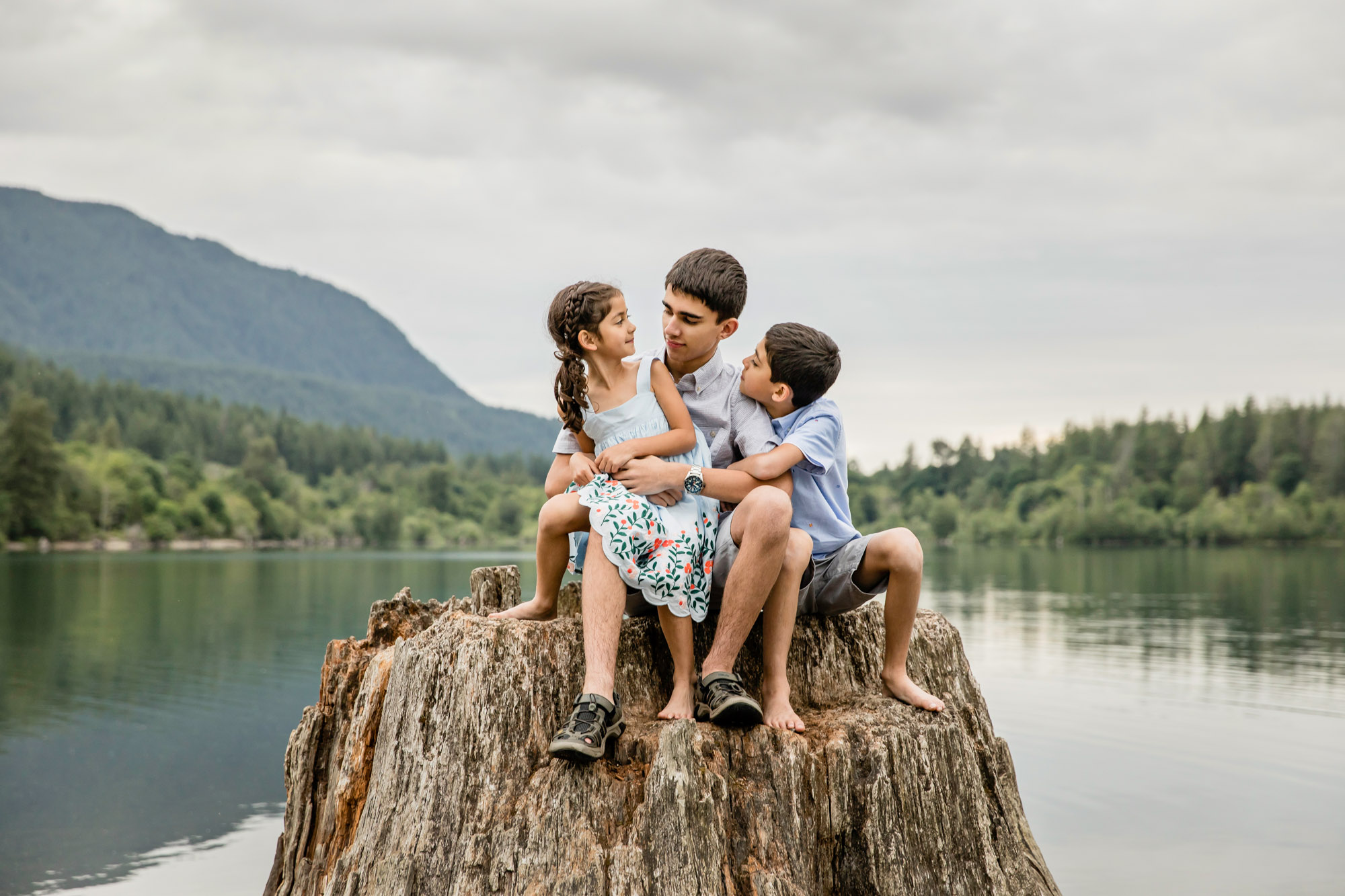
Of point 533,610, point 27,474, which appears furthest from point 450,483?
point 533,610

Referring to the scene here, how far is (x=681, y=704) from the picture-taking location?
152 inches

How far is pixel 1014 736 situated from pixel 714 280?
10.9 meters

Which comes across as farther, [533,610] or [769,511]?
[533,610]

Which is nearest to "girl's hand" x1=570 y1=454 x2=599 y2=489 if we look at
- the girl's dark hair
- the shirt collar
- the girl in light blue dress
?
the girl in light blue dress

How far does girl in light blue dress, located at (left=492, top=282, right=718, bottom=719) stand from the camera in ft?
12.6

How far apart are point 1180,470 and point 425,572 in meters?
86.3

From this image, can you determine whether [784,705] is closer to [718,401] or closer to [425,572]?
[718,401]

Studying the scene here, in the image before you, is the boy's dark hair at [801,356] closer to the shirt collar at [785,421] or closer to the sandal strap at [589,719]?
the shirt collar at [785,421]

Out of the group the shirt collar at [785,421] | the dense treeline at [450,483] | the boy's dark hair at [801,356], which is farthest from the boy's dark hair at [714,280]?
the dense treeline at [450,483]

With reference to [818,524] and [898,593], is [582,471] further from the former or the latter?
[898,593]

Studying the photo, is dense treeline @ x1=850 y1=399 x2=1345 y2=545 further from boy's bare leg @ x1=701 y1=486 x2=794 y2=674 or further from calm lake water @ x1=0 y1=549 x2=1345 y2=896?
boy's bare leg @ x1=701 y1=486 x2=794 y2=674

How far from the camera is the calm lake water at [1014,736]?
883 centimetres

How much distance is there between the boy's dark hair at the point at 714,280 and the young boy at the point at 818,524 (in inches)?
7.8

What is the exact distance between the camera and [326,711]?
15.8ft
